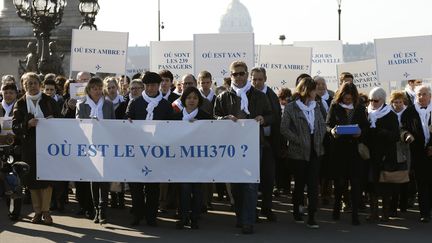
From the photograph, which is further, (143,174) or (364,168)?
(364,168)

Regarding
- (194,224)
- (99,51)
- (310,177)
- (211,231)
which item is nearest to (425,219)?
(310,177)

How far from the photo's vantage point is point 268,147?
423 inches

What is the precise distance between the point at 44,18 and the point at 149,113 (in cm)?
930

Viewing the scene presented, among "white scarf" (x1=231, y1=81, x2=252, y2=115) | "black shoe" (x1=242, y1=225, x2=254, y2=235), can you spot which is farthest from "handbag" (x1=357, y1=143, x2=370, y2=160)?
"black shoe" (x1=242, y1=225, x2=254, y2=235)

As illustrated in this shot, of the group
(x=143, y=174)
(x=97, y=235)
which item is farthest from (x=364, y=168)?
(x=97, y=235)

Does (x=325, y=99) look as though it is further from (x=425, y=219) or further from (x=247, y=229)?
(x=247, y=229)

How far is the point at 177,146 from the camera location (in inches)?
413

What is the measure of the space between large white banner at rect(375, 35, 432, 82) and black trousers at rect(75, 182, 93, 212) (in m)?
→ 6.75

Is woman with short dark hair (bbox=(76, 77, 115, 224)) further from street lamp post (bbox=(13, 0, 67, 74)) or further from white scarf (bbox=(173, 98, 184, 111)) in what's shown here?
street lamp post (bbox=(13, 0, 67, 74))

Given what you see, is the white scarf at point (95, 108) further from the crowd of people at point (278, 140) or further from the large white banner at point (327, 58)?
the large white banner at point (327, 58)

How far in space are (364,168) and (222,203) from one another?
281cm

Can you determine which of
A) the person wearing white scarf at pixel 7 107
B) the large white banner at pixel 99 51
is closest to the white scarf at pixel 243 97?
the person wearing white scarf at pixel 7 107

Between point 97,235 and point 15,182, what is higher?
point 15,182

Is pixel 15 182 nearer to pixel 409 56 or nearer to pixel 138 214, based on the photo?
pixel 138 214
